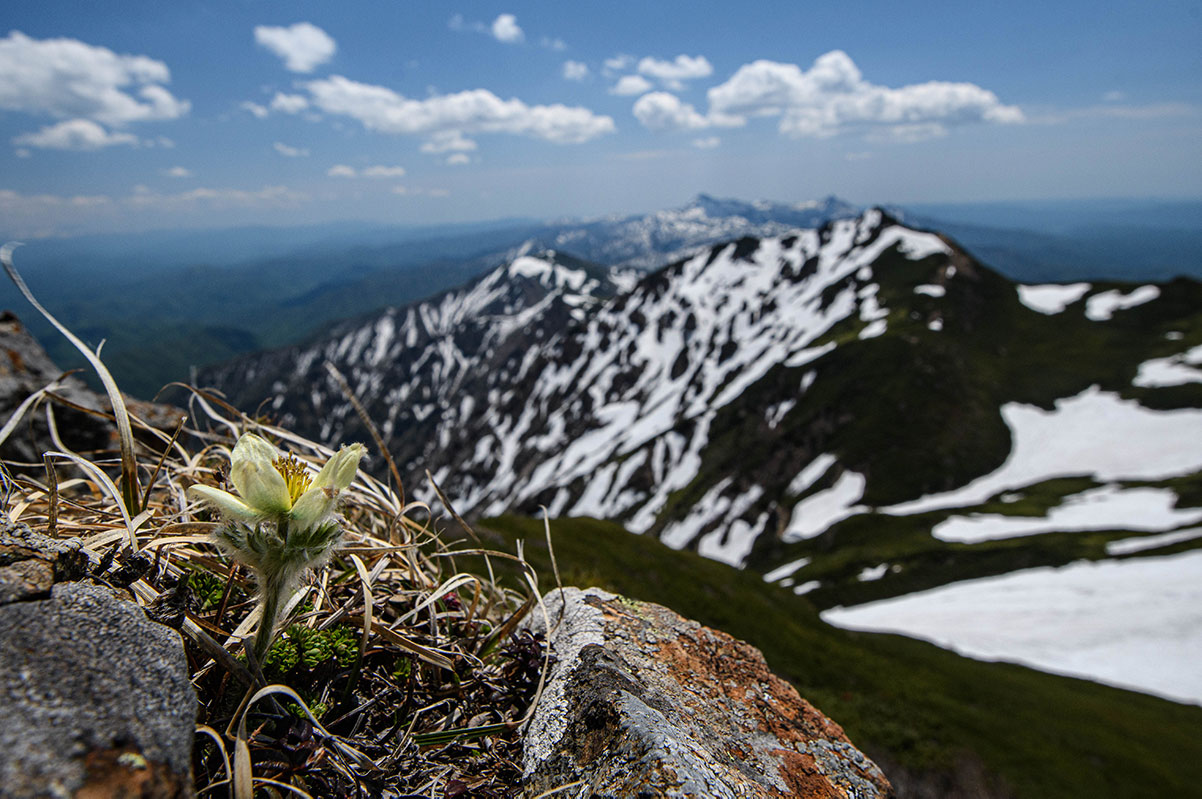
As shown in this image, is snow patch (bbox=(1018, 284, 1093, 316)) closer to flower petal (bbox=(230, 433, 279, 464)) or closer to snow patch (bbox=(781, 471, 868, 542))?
snow patch (bbox=(781, 471, 868, 542))

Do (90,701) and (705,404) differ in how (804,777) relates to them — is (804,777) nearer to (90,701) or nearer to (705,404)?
(90,701)

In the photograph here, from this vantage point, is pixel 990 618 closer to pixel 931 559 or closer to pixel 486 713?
pixel 931 559

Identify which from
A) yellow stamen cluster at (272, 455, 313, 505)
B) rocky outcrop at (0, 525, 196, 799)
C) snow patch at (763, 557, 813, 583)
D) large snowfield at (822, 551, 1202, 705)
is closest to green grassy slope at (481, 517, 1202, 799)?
large snowfield at (822, 551, 1202, 705)

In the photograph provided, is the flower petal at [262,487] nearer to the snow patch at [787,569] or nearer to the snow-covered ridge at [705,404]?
the snow patch at [787,569]

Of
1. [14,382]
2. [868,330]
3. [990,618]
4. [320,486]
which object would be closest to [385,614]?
[320,486]

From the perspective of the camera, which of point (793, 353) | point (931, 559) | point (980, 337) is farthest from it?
point (793, 353)

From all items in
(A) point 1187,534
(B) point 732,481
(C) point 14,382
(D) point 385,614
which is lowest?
(B) point 732,481

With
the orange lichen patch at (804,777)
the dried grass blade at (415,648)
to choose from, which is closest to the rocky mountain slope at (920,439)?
the orange lichen patch at (804,777)

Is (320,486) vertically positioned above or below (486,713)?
above
